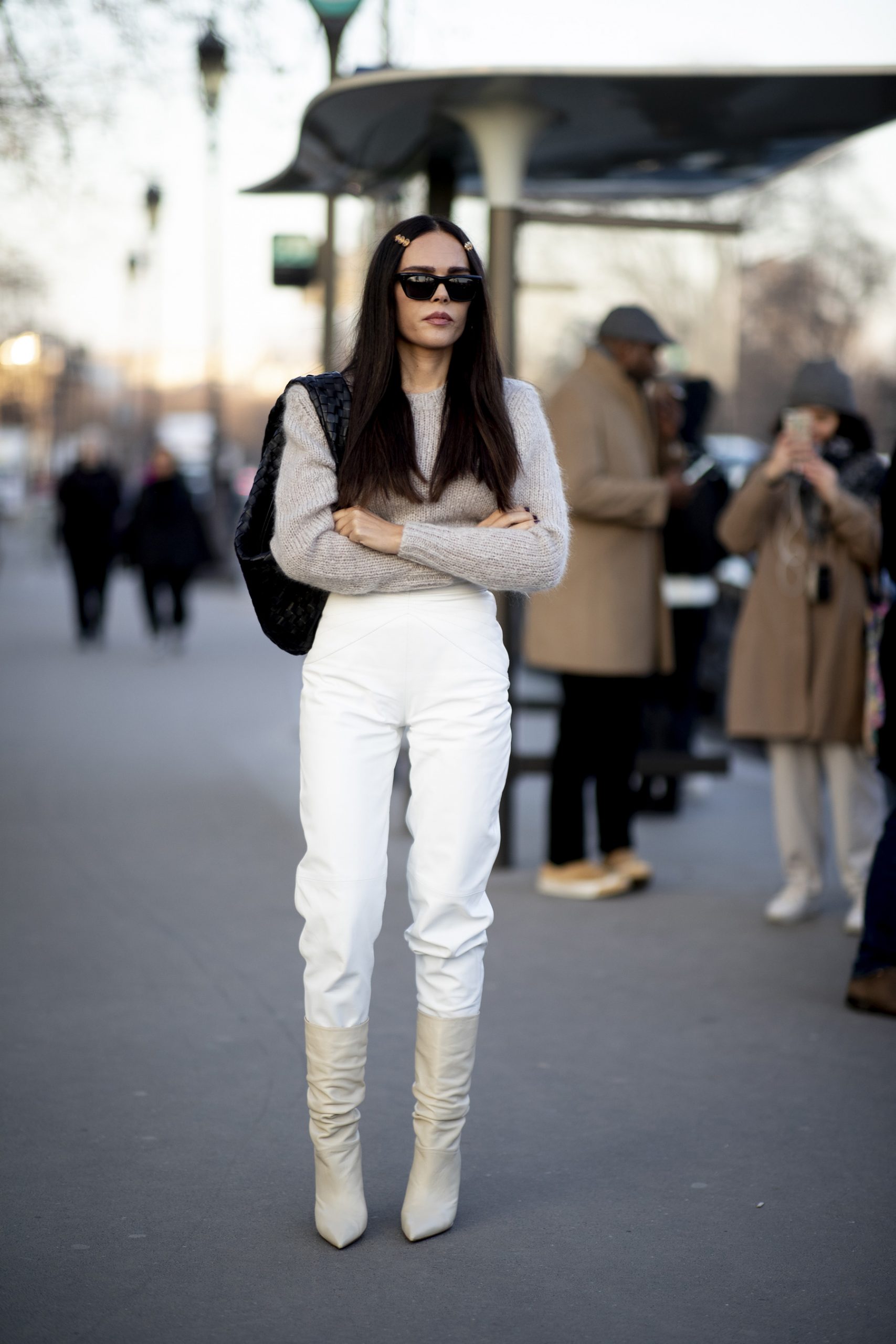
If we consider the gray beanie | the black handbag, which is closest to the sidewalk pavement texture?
the black handbag

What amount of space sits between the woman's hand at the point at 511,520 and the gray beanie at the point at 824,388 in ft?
9.74

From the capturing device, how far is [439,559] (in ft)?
11.6

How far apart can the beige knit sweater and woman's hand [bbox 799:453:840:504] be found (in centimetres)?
254

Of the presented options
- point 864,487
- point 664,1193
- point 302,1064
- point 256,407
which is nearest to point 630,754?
point 864,487

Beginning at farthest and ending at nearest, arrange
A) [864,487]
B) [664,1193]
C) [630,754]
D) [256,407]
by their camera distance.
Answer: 1. [256,407]
2. [630,754]
3. [864,487]
4. [664,1193]

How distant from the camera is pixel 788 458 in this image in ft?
20.0

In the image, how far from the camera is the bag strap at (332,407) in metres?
3.61

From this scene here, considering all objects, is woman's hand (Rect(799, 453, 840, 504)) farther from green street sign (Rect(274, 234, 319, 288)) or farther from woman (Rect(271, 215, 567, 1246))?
green street sign (Rect(274, 234, 319, 288))

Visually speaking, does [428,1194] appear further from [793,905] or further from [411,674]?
[793,905]

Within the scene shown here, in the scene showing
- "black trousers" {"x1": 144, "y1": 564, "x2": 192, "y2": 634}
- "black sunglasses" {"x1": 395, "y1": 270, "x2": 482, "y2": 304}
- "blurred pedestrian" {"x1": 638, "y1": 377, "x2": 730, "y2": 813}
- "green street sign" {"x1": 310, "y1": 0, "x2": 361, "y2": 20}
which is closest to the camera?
"black sunglasses" {"x1": 395, "y1": 270, "x2": 482, "y2": 304}

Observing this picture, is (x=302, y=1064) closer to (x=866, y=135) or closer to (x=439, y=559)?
(x=439, y=559)

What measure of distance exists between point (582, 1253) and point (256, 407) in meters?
118

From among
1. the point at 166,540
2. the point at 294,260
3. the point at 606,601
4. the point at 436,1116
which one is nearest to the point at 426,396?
the point at 436,1116

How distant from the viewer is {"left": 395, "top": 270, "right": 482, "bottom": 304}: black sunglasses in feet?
11.8
